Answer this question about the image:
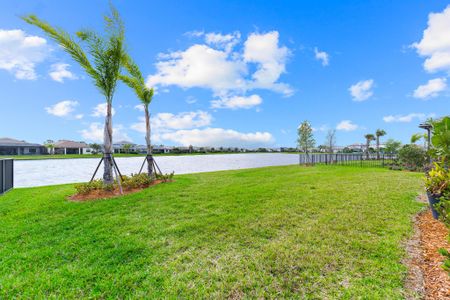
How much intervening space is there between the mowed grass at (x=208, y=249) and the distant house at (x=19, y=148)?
45.4 meters

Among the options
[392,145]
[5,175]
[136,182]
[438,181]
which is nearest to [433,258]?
[438,181]

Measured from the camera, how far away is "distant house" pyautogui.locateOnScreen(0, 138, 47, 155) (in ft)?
117

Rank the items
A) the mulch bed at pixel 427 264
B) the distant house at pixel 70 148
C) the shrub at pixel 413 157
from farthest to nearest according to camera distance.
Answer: the distant house at pixel 70 148 → the shrub at pixel 413 157 → the mulch bed at pixel 427 264

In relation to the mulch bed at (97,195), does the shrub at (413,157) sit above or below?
above

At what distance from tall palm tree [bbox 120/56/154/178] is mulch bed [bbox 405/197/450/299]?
7647 millimetres

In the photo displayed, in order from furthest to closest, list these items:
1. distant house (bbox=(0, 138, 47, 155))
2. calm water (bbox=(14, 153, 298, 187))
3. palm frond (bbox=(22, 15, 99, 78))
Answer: distant house (bbox=(0, 138, 47, 155))
calm water (bbox=(14, 153, 298, 187))
palm frond (bbox=(22, 15, 99, 78))

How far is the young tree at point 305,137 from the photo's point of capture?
19461mm

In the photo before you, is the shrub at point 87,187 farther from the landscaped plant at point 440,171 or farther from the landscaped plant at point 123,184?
the landscaped plant at point 440,171

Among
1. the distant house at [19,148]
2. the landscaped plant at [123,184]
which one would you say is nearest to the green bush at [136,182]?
the landscaped plant at [123,184]

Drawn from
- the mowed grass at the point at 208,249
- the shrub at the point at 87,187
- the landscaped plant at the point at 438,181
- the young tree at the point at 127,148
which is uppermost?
the young tree at the point at 127,148

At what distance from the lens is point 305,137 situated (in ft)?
64.3

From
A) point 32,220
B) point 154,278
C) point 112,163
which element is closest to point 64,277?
point 154,278

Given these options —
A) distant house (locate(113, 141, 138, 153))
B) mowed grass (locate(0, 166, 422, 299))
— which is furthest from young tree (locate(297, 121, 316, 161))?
distant house (locate(113, 141, 138, 153))

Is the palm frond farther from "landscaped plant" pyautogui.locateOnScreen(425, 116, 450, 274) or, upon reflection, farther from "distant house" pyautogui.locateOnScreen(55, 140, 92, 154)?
"distant house" pyautogui.locateOnScreen(55, 140, 92, 154)
